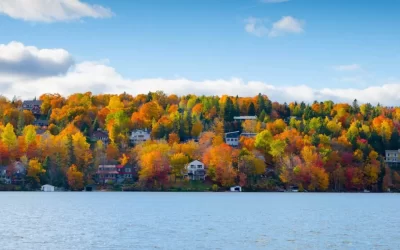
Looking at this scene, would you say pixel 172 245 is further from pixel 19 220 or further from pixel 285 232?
pixel 19 220

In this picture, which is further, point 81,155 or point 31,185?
point 81,155

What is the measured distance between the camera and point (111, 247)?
1563 inches

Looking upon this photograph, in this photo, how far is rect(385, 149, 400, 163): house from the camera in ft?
550

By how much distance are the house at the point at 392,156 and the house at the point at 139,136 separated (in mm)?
62762

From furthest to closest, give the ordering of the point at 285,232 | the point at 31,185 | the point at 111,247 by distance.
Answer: the point at 31,185
the point at 285,232
the point at 111,247

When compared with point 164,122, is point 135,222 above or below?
below

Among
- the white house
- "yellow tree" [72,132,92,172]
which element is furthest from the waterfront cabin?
"yellow tree" [72,132,92,172]

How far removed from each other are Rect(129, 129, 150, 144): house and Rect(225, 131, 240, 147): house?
2191 centimetres

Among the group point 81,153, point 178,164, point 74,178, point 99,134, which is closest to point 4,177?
point 74,178

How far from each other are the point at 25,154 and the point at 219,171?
44.7 metres

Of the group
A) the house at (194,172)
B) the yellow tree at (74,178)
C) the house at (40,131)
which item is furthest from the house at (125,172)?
the house at (40,131)

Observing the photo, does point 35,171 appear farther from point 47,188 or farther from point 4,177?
point 4,177

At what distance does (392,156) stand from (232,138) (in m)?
43.1

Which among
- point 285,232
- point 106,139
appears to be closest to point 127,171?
point 106,139
